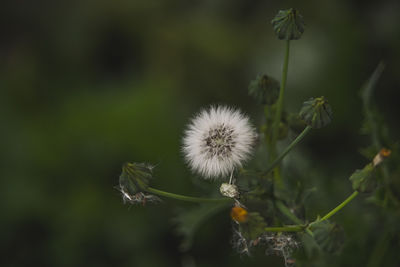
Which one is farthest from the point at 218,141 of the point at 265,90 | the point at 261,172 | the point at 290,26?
the point at 290,26

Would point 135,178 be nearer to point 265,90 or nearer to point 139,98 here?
point 265,90

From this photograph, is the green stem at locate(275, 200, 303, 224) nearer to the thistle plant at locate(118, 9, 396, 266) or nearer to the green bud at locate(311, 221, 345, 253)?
the thistle plant at locate(118, 9, 396, 266)

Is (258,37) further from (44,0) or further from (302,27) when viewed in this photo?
(302,27)

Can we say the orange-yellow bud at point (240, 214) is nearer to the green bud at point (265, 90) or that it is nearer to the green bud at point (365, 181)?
the green bud at point (365, 181)

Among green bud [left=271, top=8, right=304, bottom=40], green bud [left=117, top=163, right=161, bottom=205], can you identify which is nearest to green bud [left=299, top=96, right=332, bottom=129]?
green bud [left=271, top=8, right=304, bottom=40]

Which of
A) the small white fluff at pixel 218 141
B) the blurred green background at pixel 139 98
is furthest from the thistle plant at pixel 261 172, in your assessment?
→ the blurred green background at pixel 139 98

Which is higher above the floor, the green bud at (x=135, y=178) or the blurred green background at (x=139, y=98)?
the blurred green background at (x=139, y=98)
